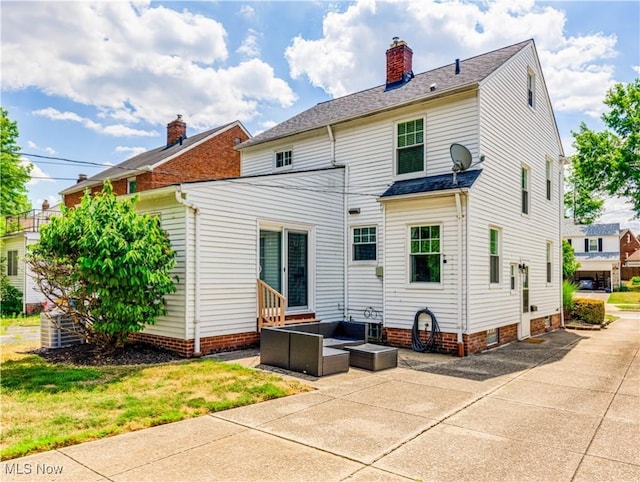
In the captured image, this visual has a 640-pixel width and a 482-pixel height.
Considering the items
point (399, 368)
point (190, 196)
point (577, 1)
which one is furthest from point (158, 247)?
point (577, 1)

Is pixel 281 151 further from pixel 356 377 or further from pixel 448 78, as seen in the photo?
pixel 356 377

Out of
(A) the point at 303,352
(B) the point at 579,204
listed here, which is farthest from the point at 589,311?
(B) the point at 579,204

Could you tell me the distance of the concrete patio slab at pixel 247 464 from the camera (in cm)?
362

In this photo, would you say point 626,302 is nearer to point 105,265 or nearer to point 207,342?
point 207,342

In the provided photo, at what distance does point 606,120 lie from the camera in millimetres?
26859

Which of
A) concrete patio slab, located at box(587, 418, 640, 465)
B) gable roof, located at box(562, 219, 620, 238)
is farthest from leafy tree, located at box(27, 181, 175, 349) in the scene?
gable roof, located at box(562, 219, 620, 238)

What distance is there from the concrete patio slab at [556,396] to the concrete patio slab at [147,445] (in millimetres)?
4000

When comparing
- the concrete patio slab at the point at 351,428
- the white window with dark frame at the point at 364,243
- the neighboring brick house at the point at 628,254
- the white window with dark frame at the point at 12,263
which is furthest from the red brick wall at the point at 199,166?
the neighboring brick house at the point at 628,254

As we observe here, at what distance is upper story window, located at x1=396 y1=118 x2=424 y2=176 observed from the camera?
1079 cm

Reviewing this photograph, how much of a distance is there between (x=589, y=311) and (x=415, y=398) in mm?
12940

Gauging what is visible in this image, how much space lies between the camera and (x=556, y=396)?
637cm

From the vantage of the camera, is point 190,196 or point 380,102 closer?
point 190,196

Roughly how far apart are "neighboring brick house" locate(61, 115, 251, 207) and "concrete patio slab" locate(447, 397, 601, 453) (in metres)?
17.8

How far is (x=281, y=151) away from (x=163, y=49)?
469 cm
